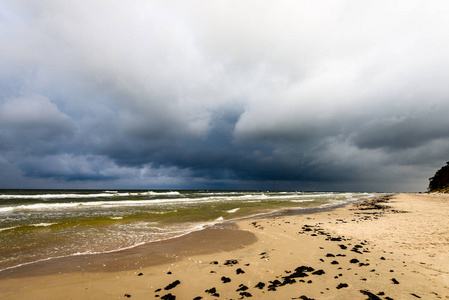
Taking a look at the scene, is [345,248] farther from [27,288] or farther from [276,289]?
[27,288]

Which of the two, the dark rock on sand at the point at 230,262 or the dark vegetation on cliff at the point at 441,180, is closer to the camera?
the dark rock on sand at the point at 230,262

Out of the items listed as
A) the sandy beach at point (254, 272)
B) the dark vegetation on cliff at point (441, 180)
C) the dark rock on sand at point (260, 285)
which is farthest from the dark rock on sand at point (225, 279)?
the dark vegetation on cliff at point (441, 180)

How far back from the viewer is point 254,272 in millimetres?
7469

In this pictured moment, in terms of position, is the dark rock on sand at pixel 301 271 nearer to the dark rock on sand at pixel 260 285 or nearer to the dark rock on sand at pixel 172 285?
the dark rock on sand at pixel 260 285

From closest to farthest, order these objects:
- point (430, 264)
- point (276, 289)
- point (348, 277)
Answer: point (276, 289) → point (348, 277) → point (430, 264)

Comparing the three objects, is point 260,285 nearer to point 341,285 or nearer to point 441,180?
point 341,285

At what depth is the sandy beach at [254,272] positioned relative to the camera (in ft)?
19.8

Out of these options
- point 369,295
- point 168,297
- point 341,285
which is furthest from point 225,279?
point 369,295

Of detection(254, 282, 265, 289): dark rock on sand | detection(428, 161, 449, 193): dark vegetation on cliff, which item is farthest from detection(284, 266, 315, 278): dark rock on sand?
detection(428, 161, 449, 193): dark vegetation on cliff

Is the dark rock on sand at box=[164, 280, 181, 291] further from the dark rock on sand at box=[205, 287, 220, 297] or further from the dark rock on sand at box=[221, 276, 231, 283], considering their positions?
the dark rock on sand at box=[221, 276, 231, 283]

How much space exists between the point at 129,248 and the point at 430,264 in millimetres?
12545

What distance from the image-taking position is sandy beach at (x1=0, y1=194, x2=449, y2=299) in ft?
19.8

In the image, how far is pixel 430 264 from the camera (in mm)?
7371

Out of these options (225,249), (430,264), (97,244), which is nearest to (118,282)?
(225,249)
